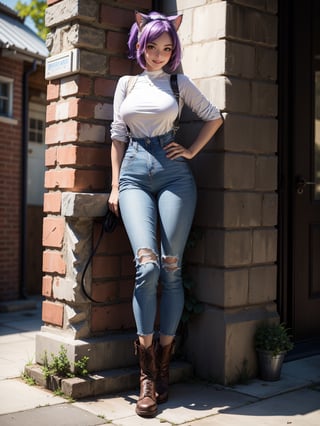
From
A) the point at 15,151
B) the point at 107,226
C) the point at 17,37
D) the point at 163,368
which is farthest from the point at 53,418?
the point at 17,37

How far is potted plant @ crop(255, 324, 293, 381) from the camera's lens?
384 cm

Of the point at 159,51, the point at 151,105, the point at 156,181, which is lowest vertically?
the point at 156,181

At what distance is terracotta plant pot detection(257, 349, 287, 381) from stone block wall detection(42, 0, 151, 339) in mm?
876

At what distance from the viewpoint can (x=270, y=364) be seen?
152 inches

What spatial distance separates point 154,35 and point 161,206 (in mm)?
970

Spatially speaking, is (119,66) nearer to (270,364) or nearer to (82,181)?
(82,181)

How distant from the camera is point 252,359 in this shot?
3.91 m

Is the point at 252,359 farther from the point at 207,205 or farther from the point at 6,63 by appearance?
the point at 6,63

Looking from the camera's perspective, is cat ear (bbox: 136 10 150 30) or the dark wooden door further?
the dark wooden door

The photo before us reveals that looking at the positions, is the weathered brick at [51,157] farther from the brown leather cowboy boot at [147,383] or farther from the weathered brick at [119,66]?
the brown leather cowboy boot at [147,383]

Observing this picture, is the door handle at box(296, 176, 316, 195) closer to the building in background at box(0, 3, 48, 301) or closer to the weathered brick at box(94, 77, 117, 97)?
the weathered brick at box(94, 77, 117, 97)

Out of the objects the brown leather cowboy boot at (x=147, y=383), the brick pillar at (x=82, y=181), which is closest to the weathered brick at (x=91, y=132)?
the brick pillar at (x=82, y=181)

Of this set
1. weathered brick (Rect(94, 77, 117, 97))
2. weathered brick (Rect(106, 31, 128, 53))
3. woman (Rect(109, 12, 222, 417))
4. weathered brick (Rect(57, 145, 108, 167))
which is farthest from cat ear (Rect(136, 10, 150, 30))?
weathered brick (Rect(57, 145, 108, 167))

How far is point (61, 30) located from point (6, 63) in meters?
4.88
